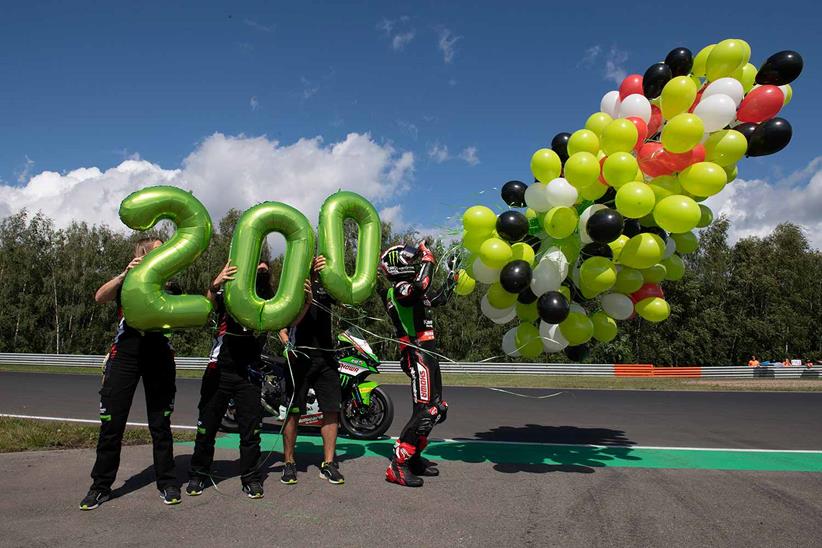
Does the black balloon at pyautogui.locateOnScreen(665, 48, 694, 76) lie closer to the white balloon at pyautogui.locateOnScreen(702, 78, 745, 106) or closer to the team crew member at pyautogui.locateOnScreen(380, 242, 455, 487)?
the white balloon at pyautogui.locateOnScreen(702, 78, 745, 106)

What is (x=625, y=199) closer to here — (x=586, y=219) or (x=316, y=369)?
(x=586, y=219)

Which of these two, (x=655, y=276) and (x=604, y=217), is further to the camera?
(x=655, y=276)

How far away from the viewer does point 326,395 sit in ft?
15.9

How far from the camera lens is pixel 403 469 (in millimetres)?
4551

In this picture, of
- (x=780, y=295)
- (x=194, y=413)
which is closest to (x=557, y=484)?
(x=194, y=413)

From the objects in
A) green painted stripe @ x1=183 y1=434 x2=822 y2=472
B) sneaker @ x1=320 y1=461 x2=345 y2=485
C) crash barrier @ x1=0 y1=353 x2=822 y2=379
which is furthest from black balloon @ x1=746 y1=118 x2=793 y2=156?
crash barrier @ x1=0 y1=353 x2=822 y2=379

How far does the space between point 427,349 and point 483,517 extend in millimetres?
1553

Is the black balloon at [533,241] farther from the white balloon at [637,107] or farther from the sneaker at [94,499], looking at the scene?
the sneaker at [94,499]

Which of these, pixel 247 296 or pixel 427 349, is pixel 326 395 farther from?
pixel 247 296

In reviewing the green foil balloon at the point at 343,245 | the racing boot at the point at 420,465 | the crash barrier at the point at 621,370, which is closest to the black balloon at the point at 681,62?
the green foil balloon at the point at 343,245

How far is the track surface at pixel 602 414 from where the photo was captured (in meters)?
7.21

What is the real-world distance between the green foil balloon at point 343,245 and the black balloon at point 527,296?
4.20 ft

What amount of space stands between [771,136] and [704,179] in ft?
2.03

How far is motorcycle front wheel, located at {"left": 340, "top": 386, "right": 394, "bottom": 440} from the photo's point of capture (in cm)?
669
